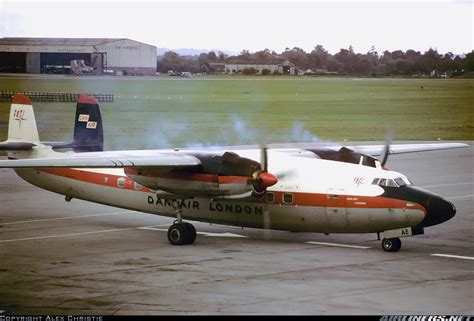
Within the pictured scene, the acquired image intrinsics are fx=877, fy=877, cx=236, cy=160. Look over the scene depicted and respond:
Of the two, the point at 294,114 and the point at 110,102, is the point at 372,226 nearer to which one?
the point at 110,102

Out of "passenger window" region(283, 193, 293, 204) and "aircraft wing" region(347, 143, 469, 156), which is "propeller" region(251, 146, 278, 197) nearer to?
"passenger window" region(283, 193, 293, 204)

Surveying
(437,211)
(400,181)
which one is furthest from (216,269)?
(437,211)

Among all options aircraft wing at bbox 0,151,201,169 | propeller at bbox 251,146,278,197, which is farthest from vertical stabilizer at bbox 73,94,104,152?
propeller at bbox 251,146,278,197

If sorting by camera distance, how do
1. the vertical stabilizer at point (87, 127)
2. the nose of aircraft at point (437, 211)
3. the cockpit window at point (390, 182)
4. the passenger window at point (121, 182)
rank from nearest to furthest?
the nose of aircraft at point (437, 211) → the cockpit window at point (390, 182) → the passenger window at point (121, 182) → the vertical stabilizer at point (87, 127)

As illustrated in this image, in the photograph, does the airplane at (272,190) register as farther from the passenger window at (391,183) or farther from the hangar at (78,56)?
the hangar at (78,56)

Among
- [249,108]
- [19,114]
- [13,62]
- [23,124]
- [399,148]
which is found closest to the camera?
[23,124]

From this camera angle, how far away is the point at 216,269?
23.4 metres

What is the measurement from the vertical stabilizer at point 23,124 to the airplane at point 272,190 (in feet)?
14.3

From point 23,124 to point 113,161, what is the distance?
25.7ft

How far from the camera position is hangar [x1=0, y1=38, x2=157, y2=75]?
3066cm

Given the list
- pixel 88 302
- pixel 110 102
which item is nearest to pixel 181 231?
pixel 88 302

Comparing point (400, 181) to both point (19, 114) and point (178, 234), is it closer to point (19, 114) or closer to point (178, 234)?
point (178, 234)

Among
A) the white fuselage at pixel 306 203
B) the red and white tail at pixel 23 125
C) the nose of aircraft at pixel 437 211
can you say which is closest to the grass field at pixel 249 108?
the red and white tail at pixel 23 125

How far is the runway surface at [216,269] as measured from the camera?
19.3 m
